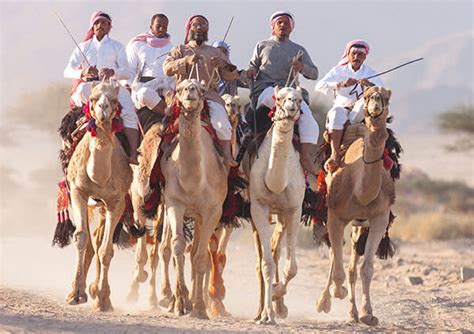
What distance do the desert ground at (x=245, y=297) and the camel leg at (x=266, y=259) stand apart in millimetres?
220

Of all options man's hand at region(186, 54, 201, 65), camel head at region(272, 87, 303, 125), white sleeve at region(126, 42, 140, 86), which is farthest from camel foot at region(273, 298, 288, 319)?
white sleeve at region(126, 42, 140, 86)

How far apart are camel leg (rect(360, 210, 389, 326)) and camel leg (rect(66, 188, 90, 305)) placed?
9.21ft

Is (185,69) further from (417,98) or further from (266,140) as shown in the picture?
(417,98)

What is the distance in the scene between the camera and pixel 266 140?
13.0 metres

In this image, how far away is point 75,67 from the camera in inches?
558

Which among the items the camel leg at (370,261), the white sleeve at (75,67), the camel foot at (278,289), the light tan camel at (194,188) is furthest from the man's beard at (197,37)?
the camel foot at (278,289)

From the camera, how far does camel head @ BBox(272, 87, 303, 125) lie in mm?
12203

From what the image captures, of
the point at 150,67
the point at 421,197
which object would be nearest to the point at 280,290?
the point at 150,67

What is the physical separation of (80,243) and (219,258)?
97.4 inches

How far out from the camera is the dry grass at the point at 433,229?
2903 cm

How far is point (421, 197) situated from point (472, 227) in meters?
12.8

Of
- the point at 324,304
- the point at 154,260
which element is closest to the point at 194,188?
the point at 324,304

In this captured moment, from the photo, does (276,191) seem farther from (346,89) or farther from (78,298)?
(78,298)

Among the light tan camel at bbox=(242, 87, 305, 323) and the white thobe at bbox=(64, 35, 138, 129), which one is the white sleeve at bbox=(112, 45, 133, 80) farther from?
the light tan camel at bbox=(242, 87, 305, 323)
